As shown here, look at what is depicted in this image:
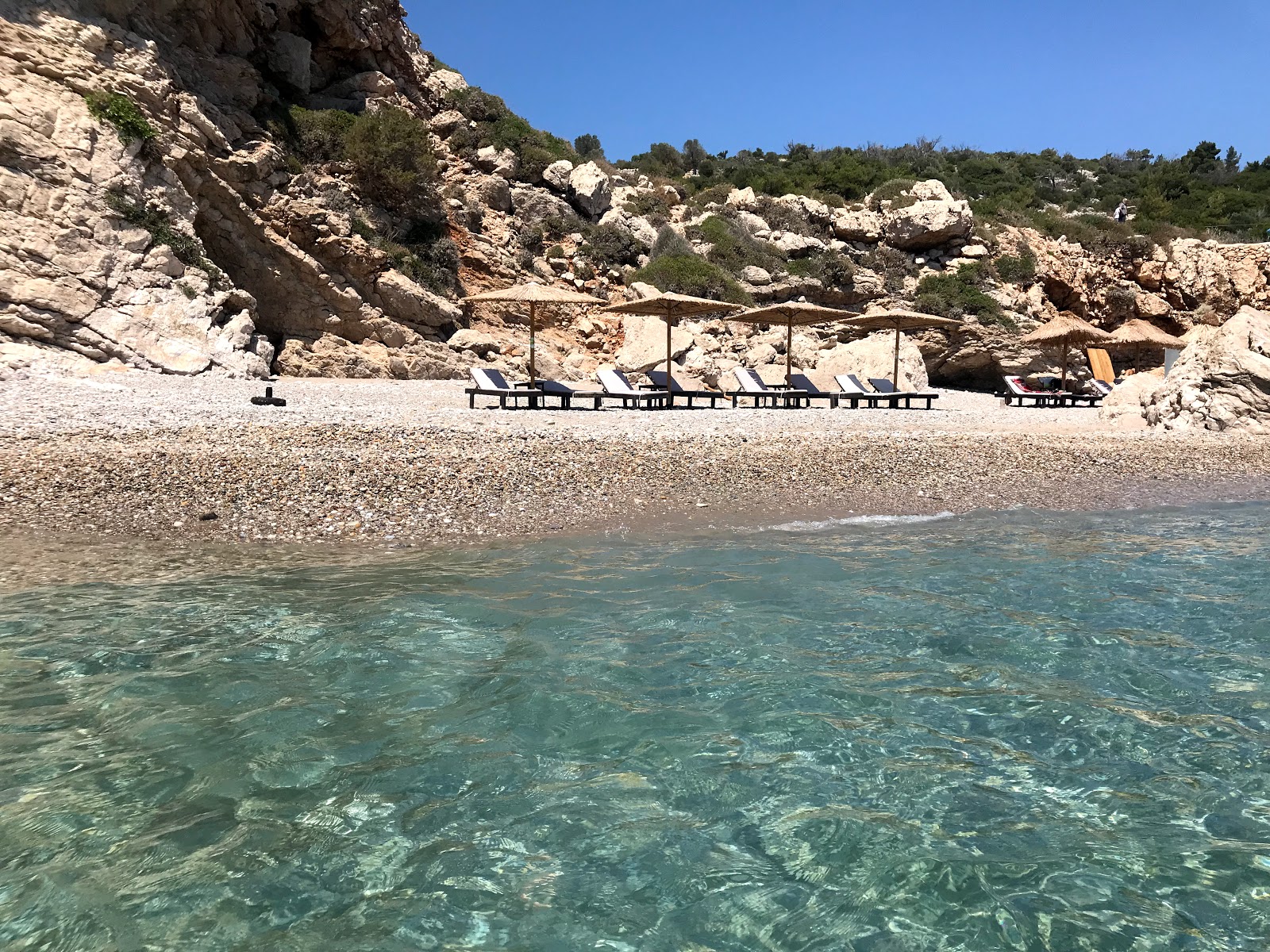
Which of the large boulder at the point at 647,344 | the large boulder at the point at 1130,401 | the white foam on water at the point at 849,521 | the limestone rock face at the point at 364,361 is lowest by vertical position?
the white foam on water at the point at 849,521

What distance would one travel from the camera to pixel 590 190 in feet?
96.2

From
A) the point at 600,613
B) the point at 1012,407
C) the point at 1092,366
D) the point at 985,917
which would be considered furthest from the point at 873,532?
the point at 1092,366

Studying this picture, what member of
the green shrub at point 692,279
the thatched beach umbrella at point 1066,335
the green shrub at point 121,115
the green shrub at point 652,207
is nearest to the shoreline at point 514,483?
the green shrub at point 121,115

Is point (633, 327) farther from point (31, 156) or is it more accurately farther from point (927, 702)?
point (927, 702)

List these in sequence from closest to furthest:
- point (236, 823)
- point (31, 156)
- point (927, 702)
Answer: point (236, 823)
point (927, 702)
point (31, 156)

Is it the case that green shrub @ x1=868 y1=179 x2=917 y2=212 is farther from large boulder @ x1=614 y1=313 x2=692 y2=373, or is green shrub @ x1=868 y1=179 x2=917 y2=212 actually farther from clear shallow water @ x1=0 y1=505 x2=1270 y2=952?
clear shallow water @ x1=0 y1=505 x2=1270 y2=952

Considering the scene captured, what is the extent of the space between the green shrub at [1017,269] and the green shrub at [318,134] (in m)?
21.1

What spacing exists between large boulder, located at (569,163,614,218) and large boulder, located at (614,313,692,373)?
8.33 m

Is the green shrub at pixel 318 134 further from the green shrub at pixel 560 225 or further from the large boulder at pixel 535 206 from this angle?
the green shrub at pixel 560 225

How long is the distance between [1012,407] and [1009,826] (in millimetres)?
18685

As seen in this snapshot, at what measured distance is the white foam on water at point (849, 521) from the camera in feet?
24.2

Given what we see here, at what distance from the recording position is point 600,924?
7.87 feet

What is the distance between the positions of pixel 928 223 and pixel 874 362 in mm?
9440

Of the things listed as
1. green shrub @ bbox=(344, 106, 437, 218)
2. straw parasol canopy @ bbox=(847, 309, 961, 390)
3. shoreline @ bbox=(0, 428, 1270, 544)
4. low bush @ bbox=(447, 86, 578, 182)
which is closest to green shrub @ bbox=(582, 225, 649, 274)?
low bush @ bbox=(447, 86, 578, 182)
